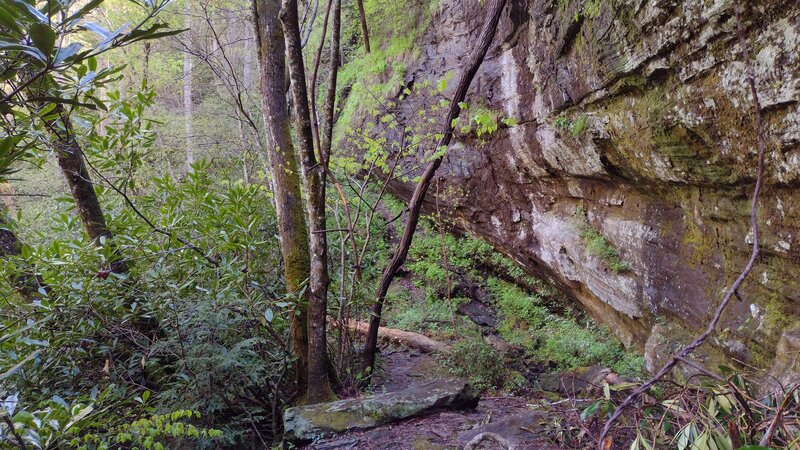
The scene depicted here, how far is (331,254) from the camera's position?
6.03m

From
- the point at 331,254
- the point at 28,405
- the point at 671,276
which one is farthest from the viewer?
the point at 331,254

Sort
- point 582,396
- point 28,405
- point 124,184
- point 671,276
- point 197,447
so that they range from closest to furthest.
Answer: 1. point 28,405
2. point 197,447
3. point 124,184
4. point 671,276
5. point 582,396

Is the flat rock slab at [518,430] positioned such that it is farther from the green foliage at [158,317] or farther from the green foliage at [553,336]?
the green foliage at [553,336]

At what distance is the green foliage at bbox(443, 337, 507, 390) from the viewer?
564 cm

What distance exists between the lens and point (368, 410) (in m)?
3.89

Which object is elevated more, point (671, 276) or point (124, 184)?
point (124, 184)

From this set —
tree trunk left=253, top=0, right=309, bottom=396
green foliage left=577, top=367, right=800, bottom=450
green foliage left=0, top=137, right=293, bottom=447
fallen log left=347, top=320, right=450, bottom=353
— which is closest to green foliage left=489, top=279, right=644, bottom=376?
fallen log left=347, top=320, right=450, bottom=353

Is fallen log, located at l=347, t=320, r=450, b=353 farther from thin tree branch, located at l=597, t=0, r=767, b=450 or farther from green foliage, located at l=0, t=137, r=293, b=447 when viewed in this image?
thin tree branch, located at l=597, t=0, r=767, b=450

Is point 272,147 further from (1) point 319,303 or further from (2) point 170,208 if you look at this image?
(1) point 319,303

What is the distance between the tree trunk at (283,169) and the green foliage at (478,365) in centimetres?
223

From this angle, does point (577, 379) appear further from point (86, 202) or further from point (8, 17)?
point (8, 17)

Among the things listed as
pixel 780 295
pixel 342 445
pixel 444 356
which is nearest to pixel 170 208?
pixel 342 445

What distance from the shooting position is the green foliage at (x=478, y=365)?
222 inches

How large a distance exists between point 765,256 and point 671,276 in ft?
3.75
